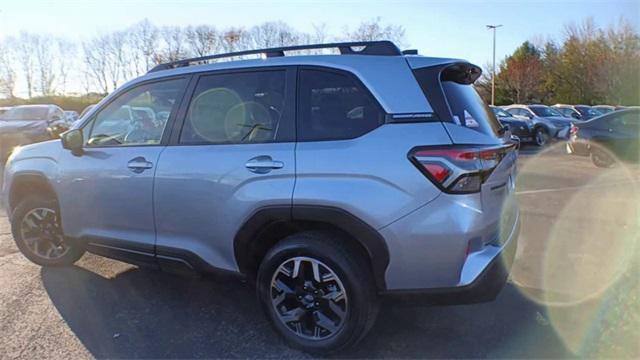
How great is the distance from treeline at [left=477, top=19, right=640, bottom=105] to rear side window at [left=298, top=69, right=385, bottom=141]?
43.3 m

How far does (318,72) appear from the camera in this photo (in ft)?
10.9

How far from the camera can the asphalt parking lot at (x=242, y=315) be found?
332cm

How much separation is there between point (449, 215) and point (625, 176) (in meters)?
9.58

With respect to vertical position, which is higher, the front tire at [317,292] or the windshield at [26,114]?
the windshield at [26,114]

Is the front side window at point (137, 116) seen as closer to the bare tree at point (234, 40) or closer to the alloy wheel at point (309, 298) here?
the alloy wheel at point (309, 298)

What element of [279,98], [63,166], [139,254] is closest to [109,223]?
[139,254]

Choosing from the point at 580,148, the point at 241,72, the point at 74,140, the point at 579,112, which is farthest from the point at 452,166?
the point at 579,112

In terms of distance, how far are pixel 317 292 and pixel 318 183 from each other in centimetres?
70

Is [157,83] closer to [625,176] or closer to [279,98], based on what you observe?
[279,98]

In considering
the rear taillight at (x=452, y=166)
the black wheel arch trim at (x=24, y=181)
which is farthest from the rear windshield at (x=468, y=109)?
the black wheel arch trim at (x=24, y=181)

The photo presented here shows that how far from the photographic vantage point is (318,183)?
10.1ft

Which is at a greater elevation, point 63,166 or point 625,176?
point 63,166

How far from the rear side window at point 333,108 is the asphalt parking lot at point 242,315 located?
1.11 meters

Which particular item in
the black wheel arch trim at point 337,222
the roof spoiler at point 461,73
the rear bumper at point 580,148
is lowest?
the rear bumper at point 580,148
